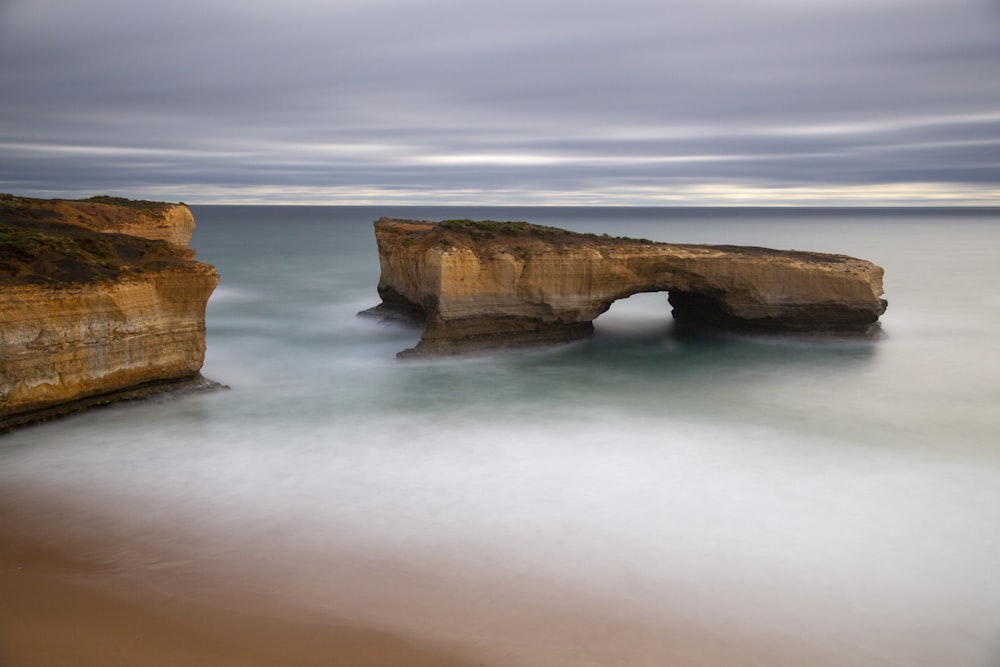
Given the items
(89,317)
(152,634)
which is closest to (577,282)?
(89,317)

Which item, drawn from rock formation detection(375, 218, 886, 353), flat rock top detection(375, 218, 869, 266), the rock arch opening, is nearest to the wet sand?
rock formation detection(375, 218, 886, 353)

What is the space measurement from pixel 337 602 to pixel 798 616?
4963 millimetres

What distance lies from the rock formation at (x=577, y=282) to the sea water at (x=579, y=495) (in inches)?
41.1

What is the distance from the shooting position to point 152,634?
7777mm

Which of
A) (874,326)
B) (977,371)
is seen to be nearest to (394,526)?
(977,371)

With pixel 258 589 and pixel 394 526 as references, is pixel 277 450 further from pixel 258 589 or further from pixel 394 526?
pixel 258 589

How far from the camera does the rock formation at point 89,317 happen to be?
1291cm

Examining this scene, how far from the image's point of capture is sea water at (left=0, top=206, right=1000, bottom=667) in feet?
27.2

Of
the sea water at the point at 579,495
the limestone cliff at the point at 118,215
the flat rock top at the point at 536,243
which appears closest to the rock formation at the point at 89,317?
the sea water at the point at 579,495

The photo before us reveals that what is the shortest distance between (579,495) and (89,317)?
907 centimetres

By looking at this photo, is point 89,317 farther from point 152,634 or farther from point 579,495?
point 579,495

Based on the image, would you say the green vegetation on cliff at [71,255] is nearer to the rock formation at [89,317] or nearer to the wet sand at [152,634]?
the rock formation at [89,317]

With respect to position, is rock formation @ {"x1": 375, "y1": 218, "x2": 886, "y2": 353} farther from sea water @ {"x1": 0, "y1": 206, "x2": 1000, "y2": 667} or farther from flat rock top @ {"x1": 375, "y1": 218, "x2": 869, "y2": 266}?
sea water @ {"x1": 0, "y1": 206, "x2": 1000, "y2": 667}

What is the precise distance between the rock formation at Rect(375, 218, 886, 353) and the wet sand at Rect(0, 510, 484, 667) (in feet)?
38.8
